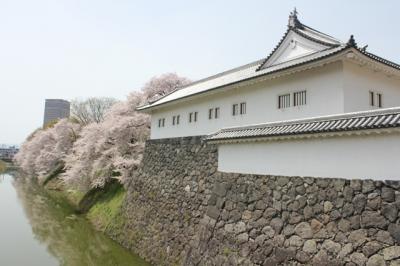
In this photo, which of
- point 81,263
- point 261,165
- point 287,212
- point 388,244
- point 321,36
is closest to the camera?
point 388,244

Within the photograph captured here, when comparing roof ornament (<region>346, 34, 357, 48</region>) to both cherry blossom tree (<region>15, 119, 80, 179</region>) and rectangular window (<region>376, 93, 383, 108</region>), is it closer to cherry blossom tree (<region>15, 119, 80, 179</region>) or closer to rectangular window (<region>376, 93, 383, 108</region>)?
rectangular window (<region>376, 93, 383, 108</region>)

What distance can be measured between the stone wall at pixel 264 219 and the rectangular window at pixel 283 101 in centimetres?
242

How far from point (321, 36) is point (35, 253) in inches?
514

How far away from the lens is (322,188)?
6223 mm

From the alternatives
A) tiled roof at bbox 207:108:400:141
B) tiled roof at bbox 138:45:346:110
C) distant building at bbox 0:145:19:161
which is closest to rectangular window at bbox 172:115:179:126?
tiled roof at bbox 138:45:346:110

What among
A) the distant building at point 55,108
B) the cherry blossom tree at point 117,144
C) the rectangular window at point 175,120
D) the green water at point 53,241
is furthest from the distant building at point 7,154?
the rectangular window at point 175,120

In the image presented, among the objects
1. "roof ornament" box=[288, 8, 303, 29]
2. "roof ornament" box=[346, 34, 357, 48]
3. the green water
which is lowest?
the green water

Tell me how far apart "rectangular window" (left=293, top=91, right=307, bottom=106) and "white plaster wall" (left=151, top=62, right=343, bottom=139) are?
0.35 feet

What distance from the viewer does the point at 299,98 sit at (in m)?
9.04

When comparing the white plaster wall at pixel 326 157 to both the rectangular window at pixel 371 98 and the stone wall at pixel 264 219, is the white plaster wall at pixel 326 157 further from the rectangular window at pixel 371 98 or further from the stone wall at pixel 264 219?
the rectangular window at pixel 371 98

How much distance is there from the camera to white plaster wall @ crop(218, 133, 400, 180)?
17.5 ft

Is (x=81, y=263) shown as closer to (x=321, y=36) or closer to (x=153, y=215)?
(x=153, y=215)

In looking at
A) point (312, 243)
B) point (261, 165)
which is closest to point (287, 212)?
point (312, 243)

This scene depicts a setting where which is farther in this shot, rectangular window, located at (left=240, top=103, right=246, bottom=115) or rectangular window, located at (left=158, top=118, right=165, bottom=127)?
rectangular window, located at (left=158, top=118, right=165, bottom=127)
